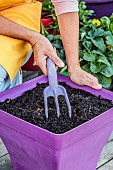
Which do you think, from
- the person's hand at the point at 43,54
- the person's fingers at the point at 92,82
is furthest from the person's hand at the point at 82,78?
the person's hand at the point at 43,54

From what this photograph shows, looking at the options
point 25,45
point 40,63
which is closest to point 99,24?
point 25,45

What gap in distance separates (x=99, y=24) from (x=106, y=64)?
295 mm

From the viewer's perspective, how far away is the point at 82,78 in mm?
1627

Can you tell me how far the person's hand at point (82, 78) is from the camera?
1.60 meters

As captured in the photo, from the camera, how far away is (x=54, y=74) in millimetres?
1460

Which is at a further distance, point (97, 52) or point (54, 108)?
point (97, 52)

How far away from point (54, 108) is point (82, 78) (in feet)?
0.60

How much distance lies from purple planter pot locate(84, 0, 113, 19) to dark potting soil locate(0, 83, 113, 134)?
1071 mm

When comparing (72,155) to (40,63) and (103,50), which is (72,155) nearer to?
(40,63)

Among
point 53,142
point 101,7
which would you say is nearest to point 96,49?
point 101,7

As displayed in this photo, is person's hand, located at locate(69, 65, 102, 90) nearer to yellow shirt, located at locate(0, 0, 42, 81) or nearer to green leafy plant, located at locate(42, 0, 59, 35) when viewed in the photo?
yellow shirt, located at locate(0, 0, 42, 81)

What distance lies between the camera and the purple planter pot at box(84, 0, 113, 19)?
8.52 ft

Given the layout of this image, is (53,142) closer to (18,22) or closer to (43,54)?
(43,54)

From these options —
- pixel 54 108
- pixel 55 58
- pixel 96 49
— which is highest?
pixel 55 58
